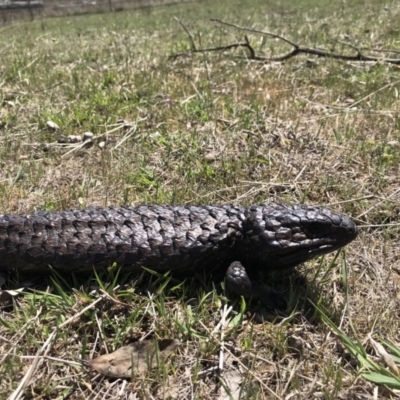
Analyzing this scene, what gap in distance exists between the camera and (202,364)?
7.04 feet

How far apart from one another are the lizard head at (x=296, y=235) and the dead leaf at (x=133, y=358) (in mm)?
660

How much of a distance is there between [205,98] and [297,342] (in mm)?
3119

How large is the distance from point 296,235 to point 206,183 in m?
1.22

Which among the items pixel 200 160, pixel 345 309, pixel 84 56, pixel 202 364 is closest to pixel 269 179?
pixel 200 160

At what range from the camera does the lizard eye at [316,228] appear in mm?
2451

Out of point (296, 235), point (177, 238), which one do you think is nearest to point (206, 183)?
point (177, 238)

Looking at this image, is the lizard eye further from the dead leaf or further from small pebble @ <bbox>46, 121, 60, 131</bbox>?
small pebble @ <bbox>46, 121, 60, 131</bbox>

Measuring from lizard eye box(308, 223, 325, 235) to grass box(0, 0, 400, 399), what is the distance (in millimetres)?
227

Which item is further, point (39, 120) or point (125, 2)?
point (125, 2)

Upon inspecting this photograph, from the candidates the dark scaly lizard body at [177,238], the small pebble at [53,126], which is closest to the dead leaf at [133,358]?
the dark scaly lizard body at [177,238]

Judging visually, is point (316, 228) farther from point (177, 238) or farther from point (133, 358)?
point (133, 358)

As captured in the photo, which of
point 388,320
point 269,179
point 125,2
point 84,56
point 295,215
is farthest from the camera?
point 125,2

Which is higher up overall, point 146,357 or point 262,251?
point 262,251

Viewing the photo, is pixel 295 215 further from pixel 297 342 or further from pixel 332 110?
pixel 332 110
